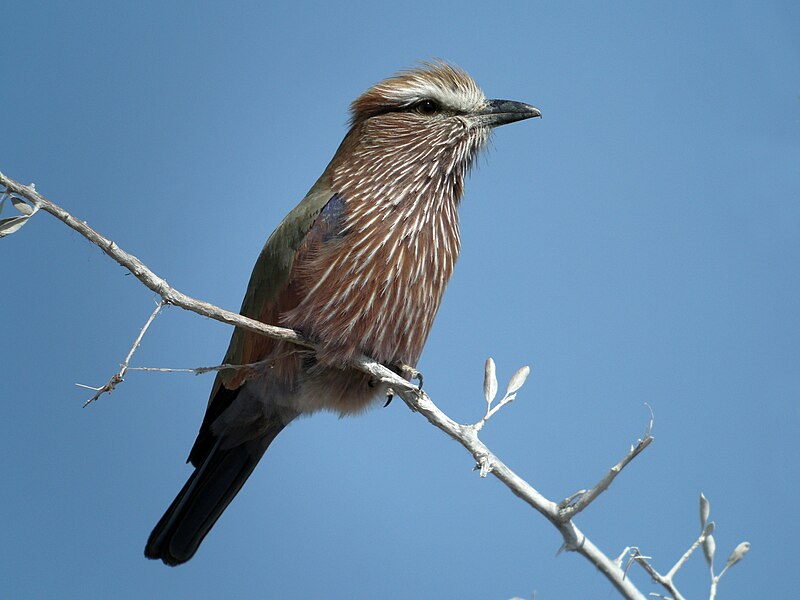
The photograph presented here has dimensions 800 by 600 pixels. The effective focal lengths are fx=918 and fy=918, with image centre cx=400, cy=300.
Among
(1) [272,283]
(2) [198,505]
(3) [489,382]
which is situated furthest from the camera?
(2) [198,505]

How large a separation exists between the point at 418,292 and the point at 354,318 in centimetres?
34

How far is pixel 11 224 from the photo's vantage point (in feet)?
8.39

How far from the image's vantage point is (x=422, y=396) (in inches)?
113

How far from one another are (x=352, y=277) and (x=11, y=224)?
1.33 m

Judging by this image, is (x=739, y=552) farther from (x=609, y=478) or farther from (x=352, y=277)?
(x=352, y=277)

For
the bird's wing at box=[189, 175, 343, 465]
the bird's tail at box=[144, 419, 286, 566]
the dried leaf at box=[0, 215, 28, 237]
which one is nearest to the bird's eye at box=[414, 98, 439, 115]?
the bird's wing at box=[189, 175, 343, 465]

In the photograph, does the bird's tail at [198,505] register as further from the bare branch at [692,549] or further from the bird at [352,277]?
the bare branch at [692,549]

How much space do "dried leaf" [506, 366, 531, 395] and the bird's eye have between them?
1.67 meters

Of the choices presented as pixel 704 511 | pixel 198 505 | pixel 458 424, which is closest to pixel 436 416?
pixel 458 424

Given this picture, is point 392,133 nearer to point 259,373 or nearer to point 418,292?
point 418,292

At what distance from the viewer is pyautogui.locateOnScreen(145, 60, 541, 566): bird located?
11.6 ft

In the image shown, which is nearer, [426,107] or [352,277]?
[352,277]

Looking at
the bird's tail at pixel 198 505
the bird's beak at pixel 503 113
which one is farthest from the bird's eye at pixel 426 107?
the bird's tail at pixel 198 505

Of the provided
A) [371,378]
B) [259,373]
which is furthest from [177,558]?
[371,378]
